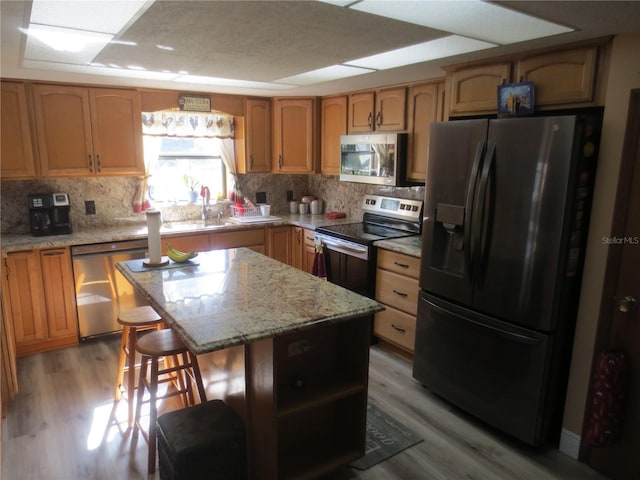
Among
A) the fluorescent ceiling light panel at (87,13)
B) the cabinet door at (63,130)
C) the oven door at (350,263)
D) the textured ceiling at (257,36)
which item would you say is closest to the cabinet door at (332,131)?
the oven door at (350,263)

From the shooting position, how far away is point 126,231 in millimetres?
3949

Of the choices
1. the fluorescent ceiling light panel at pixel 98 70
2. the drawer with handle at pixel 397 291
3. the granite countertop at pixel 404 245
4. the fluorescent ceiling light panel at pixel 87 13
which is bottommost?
the drawer with handle at pixel 397 291

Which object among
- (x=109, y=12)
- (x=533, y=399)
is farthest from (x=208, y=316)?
(x=533, y=399)

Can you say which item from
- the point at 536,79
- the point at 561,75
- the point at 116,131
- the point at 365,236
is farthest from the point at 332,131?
the point at 561,75

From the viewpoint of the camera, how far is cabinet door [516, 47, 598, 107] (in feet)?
7.19

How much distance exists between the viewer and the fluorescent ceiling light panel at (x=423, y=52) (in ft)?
7.34

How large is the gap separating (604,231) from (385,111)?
2.12m

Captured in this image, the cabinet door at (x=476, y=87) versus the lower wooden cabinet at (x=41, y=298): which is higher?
the cabinet door at (x=476, y=87)

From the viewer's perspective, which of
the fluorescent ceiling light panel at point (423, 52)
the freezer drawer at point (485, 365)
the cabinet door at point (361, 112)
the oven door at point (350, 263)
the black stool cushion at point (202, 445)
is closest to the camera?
the black stool cushion at point (202, 445)

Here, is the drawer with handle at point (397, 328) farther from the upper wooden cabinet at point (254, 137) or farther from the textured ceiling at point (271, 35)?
the upper wooden cabinet at point (254, 137)

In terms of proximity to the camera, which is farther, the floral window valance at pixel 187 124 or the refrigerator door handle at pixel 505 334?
the floral window valance at pixel 187 124

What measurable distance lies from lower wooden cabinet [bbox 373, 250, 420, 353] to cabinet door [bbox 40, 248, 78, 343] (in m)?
2.49

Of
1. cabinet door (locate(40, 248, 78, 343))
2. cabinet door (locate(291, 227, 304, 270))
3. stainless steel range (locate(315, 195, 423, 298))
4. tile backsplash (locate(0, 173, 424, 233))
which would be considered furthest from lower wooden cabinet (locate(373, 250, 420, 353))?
cabinet door (locate(40, 248, 78, 343))

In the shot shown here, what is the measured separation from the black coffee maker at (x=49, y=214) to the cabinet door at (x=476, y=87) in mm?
3213
